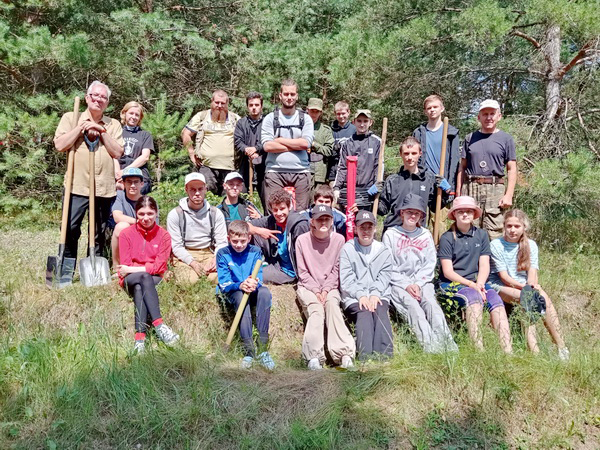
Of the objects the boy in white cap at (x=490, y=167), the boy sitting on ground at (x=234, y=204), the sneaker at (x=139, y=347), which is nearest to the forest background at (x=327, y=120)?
the sneaker at (x=139, y=347)

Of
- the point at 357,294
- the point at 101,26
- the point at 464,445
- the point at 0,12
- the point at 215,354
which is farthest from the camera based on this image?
the point at 101,26

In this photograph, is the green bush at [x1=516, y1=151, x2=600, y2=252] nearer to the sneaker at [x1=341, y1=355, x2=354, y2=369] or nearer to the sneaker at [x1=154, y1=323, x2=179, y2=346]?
the sneaker at [x1=341, y1=355, x2=354, y2=369]

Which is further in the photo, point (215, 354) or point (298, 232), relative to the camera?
point (298, 232)

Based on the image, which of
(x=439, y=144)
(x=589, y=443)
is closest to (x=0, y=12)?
(x=439, y=144)

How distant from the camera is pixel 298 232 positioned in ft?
17.3

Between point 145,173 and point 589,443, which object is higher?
point 145,173

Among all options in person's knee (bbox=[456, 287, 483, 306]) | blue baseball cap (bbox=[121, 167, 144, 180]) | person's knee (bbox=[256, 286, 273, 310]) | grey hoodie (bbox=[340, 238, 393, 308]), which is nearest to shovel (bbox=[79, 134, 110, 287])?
blue baseball cap (bbox=[121, 167, 144, 180])

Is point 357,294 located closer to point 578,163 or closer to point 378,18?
point 578,163

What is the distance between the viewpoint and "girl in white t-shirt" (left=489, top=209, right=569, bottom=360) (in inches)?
197

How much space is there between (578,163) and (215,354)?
491 cm

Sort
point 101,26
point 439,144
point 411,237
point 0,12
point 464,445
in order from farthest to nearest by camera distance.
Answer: point 101,26, point 0,12, point 439,144, point 411,237, point 464,445

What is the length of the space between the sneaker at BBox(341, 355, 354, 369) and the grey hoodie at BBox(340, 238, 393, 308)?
0.60 metres

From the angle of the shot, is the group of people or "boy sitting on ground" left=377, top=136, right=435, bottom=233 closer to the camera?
the group of people

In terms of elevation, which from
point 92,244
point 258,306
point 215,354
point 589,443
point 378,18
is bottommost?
point 589,443
